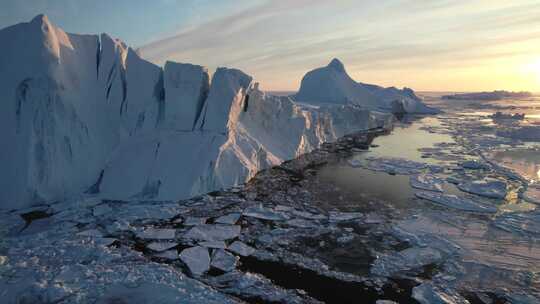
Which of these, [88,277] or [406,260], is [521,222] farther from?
[88,277]

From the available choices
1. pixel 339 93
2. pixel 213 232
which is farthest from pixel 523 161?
pixel 339 93

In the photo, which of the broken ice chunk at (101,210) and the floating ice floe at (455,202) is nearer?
the broken ice chunk at (101,210)

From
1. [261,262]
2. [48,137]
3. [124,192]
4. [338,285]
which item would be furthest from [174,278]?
[48,137]

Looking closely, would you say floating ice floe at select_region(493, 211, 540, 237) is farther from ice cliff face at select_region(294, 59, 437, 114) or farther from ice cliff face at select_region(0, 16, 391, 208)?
ice cliff face at select_region(294, 59, 437, 114)

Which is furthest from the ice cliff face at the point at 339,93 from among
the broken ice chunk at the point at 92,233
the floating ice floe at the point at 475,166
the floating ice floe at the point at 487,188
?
the broken ice chunk at the point at 92,233

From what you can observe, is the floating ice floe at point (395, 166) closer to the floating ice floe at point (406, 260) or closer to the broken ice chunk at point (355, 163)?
the broken ice chunk at point (355, 163)

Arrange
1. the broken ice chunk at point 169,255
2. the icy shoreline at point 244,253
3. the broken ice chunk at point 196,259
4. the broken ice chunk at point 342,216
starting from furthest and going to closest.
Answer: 1. the broken ice chunk at point 342,216
2. the broken ice chunk at point 169,255
3. the broken ice chunk at point 196,259
4. the icy shoreline at point 244,253

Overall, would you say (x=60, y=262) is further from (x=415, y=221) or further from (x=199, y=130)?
(x=415, y=221)
